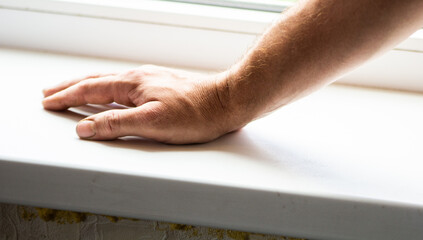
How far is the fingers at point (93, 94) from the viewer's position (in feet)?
2.97

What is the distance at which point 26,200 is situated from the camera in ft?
2.24

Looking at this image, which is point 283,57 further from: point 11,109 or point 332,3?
point 11,109

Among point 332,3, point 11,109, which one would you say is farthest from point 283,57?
point 11,109

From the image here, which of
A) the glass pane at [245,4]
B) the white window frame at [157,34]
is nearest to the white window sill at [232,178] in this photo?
the white window frame at [157,34]

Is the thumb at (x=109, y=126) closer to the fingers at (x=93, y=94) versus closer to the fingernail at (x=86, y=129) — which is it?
the fingernail at (x=86, y=129)

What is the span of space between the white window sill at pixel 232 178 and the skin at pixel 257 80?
4 centimetres

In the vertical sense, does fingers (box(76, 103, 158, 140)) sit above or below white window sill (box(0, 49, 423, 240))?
above

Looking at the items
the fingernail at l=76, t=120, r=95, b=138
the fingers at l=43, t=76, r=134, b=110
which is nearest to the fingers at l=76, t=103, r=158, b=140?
the fingernail at l=76, t=120, r=95, b=138

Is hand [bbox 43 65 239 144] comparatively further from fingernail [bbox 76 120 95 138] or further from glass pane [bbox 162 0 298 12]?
glass pane [bbox 162 0 298 12]

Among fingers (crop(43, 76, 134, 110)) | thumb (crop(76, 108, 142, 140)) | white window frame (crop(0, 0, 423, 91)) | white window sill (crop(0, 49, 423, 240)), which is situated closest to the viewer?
white window sill (crop(0, 49, 423, 240))

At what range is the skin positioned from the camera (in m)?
0.71

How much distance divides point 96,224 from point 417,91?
92cm

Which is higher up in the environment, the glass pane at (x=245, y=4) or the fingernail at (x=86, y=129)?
the glass pane at (x=245, y=4)

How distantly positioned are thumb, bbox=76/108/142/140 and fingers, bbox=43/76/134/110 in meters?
0.11
